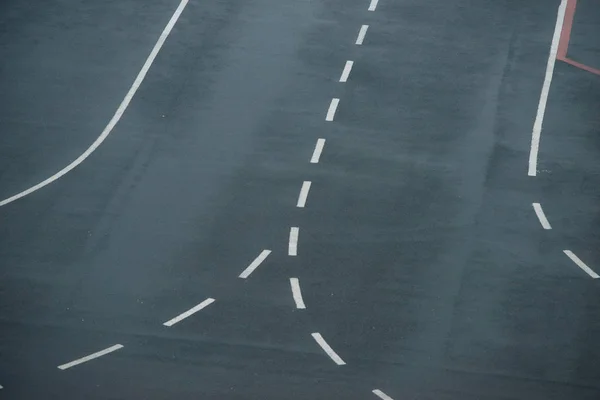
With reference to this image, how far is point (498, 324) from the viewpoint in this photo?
2573 centimetres

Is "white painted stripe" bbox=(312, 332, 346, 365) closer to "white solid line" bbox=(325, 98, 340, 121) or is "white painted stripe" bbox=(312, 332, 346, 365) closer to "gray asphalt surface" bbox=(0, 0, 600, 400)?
"gray asphalt surface" bbox=(0, 0, 600, 400)

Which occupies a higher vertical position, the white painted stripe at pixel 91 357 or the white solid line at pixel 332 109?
the white solid line at pixel 332 109

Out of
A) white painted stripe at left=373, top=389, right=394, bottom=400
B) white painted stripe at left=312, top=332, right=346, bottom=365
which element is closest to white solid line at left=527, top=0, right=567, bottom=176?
white painted stripe at left=312, top=332, right=346, bottom=365

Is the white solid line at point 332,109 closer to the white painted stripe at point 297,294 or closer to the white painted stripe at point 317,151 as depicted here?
the white painted stripe at point 317,151

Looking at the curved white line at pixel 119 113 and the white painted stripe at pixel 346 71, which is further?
the white painted stripe at pixel 346 71

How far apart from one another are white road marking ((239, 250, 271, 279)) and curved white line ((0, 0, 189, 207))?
571cm

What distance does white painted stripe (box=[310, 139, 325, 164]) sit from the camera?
3056 cm

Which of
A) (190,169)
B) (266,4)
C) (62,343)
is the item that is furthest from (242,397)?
(266,4)

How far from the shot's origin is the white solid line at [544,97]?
101 ft

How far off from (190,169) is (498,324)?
8670mm

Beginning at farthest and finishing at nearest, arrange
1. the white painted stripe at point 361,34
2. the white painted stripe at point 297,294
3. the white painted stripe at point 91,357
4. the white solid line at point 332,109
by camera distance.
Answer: the white painted stripe at point 361,34
the white solid line at point 332,109
the white painted stripe at point 297,294
the white painted stripe at point 91,357

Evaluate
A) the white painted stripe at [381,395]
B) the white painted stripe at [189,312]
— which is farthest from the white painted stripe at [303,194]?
the white painted stripe at [381,395]

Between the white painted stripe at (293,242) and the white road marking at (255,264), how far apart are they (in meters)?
0.47

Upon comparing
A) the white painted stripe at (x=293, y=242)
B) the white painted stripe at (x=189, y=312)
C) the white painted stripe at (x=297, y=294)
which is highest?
the white painted stripe at (x=293, y=242)
